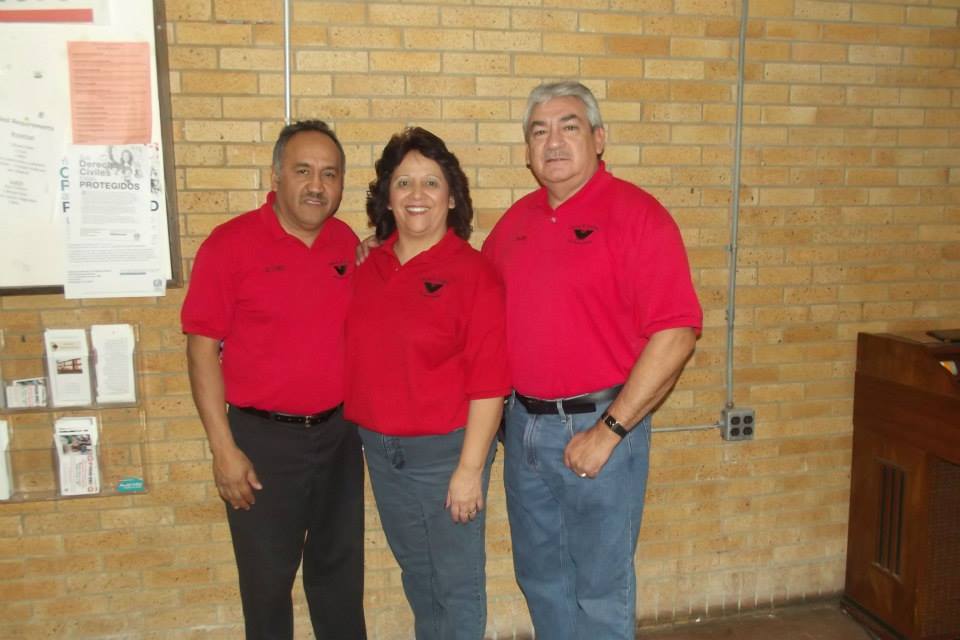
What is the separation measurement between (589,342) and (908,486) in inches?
66.4

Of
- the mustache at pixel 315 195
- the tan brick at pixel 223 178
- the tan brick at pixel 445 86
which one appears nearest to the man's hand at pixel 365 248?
the mustache at pixel 315 195

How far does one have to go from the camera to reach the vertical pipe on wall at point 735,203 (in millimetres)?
3152

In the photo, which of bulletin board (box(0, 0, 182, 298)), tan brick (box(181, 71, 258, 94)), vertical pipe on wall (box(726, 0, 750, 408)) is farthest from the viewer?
vertical pipe on wall (box(726, 0, 750, 408))

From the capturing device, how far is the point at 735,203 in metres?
3.22

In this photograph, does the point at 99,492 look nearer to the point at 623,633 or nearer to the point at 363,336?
the point at 363,336

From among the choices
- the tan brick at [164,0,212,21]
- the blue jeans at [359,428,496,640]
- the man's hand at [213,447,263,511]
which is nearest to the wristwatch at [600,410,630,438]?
the blue jeans at [359,428,496,640]

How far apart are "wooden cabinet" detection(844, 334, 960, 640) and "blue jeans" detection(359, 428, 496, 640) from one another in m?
1.76

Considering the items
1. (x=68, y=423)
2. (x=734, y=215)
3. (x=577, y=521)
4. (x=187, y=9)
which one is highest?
(x=187, y=9)

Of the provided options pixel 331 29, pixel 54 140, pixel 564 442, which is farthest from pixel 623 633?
pixel 54 140

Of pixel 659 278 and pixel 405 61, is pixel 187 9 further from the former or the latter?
pixel 659 278

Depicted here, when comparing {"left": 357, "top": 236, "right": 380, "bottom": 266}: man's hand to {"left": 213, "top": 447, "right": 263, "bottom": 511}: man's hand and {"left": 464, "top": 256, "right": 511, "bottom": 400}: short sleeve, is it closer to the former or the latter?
{"left": 464, "top": 256, "right": 511, "bottom": 400}: short sleeve

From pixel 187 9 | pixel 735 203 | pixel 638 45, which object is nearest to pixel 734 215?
pixel 735 203

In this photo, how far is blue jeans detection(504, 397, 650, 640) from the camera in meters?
2.40

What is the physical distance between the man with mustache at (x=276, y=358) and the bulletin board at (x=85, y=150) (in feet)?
1.76
